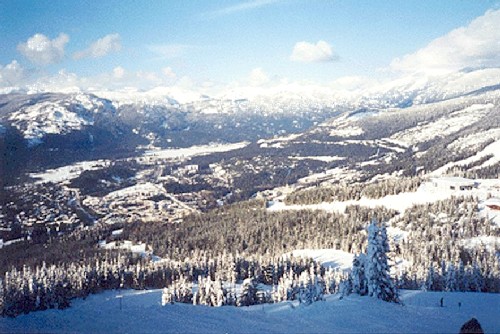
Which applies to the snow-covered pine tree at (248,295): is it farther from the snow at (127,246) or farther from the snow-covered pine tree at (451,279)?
the snow at (127,246)

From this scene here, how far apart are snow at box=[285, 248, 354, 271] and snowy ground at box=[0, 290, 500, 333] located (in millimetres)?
78825

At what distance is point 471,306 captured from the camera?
66438 millimetres

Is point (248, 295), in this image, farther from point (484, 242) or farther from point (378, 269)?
point (484, 242)

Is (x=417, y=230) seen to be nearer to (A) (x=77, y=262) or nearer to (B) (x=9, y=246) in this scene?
(A) (x=77, y=262)

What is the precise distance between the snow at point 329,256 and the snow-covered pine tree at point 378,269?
73874mm

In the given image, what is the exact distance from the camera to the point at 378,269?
195 ft

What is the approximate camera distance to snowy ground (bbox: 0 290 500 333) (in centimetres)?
4516

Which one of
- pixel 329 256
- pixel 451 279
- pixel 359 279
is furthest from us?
pixel 329 256

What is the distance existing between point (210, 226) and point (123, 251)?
47.4 m

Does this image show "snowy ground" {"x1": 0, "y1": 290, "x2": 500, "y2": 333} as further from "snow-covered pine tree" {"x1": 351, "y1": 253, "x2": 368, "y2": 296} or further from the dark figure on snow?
the dark figure on snow

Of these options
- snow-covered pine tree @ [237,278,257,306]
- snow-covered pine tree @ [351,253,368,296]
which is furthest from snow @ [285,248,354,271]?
snow-covered pine tree @ [351,253,368,296]

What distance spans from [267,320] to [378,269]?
18.7m

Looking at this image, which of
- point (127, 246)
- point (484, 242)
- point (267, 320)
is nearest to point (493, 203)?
point (484, 242)

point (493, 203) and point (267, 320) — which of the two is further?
point (493, 203)
